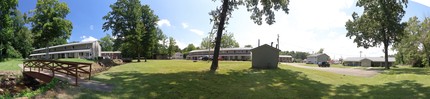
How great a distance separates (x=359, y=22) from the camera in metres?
48.8

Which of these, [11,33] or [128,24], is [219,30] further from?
[11,33]

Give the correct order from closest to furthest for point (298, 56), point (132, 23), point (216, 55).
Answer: point (216, 55) < point (132, 23) < point (298, 56)

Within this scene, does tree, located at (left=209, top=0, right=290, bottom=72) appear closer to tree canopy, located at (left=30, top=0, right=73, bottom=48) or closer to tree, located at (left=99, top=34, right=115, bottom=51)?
tree canopy, located at (left=30, top=0, right=73, bottom=48)

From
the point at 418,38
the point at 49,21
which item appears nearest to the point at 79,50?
the point at 49,21

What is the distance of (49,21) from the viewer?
50.5m

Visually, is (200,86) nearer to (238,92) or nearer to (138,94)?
(238,92)

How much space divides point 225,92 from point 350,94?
5860mm

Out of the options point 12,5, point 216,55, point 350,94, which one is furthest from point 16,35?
point 350,94

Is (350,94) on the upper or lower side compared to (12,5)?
lower

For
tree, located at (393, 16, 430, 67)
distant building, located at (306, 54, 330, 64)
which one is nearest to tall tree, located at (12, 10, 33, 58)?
tree, located at (393, 16, 430, 67)

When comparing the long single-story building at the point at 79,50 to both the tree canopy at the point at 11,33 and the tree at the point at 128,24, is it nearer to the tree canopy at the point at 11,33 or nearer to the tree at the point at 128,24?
the tree canopy at the point at 11,33

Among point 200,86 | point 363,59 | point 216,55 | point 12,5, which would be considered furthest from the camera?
point 363,59

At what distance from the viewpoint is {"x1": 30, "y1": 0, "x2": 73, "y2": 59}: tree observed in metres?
49.0

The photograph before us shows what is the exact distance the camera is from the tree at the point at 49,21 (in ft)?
161
